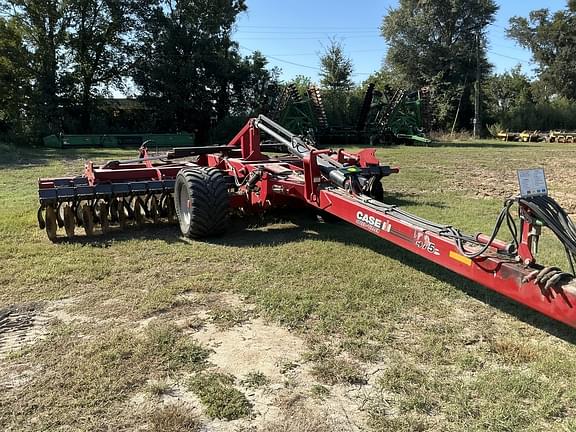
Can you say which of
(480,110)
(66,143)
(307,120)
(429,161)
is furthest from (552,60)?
Answer: (66,143)

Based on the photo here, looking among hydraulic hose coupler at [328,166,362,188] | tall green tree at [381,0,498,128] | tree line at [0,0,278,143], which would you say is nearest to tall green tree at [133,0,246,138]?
tree line at [0,0,278,143]

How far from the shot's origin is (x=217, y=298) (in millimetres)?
4449

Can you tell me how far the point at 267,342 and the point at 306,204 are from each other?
3336 millimetres

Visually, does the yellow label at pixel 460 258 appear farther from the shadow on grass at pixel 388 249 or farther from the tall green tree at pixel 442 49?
the tall green tree at pixel 442 49

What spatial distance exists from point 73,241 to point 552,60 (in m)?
48.9

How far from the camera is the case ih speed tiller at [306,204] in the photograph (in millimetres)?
3150

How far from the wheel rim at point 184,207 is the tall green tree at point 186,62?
22962mm

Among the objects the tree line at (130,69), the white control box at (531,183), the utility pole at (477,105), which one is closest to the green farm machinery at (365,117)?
the tree line at (130,69)

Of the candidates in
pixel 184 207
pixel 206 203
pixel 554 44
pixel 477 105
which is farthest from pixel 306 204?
pixel 554 44

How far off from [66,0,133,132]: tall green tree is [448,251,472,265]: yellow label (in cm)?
2810

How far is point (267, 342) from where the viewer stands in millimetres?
3613

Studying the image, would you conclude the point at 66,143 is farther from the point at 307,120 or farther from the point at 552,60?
the point at 552,60

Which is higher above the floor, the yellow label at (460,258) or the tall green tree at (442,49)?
the tall green tree at (442,49)

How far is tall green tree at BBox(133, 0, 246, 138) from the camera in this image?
28438 mm
